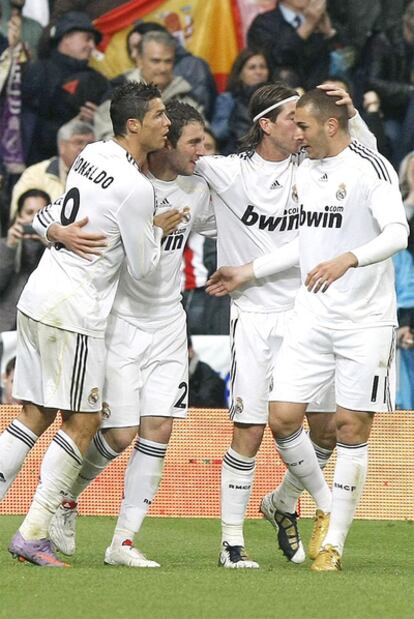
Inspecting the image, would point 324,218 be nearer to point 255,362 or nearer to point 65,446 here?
point 255,362

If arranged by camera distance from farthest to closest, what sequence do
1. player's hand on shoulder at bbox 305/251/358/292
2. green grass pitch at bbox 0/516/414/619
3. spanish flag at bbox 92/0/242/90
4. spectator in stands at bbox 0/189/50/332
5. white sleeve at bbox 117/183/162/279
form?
spanish flag at bbox 92/0/242/90, spectator in stands at bbox 0/189/50/332, white sleeve at bbox 117/183/162/279, player's hand on shoulder at bbox 305/251/358/292, green grass pitch at bbox 0/516/414/619

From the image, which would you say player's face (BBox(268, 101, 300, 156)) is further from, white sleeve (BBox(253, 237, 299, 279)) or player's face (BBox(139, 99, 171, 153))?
player's face (BBox(139, 99, 171, 153))

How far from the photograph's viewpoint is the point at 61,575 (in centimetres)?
682

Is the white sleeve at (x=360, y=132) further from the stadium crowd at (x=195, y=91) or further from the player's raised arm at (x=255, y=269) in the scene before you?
the stadium crowd at (x=195, y=91)

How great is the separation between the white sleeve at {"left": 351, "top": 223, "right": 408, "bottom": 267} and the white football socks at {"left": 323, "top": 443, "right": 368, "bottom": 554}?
1.04m

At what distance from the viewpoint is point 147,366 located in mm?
7789

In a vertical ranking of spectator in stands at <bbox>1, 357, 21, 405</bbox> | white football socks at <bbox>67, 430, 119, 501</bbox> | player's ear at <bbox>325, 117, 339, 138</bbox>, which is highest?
player's ear at <bbox>325, 117, 339, 138</bbox>

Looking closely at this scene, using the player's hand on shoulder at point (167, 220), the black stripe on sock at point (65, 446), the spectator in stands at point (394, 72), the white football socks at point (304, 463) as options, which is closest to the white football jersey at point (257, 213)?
the player's hand on shoulder at point (167, 220)

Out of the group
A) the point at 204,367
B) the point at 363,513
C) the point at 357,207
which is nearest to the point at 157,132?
the point at 357,207

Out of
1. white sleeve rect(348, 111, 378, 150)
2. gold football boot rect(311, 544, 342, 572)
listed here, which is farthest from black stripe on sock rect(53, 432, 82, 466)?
white sleeve rect(348, 111, 378, 150)

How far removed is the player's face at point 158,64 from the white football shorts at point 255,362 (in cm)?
607

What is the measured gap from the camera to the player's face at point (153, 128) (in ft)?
24.2

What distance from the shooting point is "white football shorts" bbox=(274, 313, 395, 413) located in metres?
7.39

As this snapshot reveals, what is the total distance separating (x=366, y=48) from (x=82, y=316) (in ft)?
25.2
